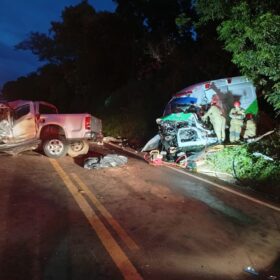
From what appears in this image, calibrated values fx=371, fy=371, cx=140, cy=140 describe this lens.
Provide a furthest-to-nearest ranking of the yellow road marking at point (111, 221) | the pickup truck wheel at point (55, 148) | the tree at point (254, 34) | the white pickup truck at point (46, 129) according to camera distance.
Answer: the pickup truck wheel at point (55, 148)
the white pickup truck at point (46, 129)
the tree at point (254, 34)
the yellow road marking at point (111, 221)

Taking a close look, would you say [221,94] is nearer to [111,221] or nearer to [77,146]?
[77,146]

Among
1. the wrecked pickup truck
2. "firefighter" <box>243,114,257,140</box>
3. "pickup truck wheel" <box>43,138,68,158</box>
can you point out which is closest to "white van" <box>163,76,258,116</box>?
the wrecked pickup truck

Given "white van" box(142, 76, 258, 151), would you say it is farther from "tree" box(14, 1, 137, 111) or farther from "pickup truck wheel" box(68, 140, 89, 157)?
"tree" box(14, 1, 137, 111)

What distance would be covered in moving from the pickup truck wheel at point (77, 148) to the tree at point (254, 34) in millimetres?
5943

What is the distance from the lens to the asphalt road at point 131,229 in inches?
176

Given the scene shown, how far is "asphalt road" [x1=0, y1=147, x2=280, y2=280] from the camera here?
4.47 m

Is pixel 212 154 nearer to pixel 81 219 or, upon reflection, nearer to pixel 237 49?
pixel 237 49

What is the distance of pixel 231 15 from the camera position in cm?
1132

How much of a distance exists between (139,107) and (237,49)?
458 inches

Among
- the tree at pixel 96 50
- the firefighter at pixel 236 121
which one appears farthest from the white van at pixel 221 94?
the tree at pixel 96 50

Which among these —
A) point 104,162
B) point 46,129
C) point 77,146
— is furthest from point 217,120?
point 46,129

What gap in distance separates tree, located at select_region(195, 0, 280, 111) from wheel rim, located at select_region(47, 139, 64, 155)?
639cm

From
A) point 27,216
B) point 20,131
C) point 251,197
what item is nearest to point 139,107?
point 20,131

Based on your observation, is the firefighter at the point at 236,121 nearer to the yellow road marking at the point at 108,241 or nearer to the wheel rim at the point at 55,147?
the wheel rim at the point at 55,147
